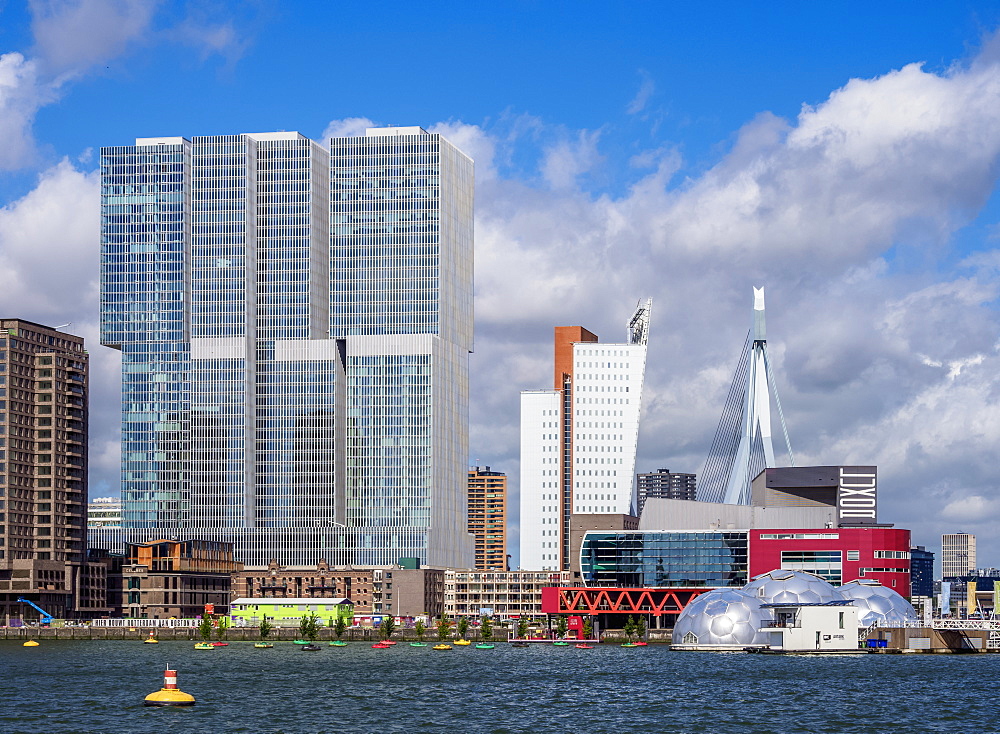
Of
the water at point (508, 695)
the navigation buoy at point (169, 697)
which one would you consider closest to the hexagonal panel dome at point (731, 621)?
the water at point (508, 695)

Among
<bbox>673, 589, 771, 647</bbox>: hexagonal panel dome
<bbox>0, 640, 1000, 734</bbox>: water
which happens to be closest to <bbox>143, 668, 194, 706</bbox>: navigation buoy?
<bbox>0, 640, 1000, 734</bbox>: water

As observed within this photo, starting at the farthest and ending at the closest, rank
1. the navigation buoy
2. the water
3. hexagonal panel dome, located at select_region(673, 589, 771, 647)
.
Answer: hexagonal panel dome, located at select_region(673, 589, 771, 647), the navigation buoy, the water

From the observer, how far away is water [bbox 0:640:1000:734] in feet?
348

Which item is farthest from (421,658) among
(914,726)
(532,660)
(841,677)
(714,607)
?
(914,726)

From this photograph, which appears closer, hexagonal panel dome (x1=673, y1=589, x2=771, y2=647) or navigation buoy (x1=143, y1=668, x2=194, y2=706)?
navigation buoy (x1=143, y1=668, x2=194, y2=706)

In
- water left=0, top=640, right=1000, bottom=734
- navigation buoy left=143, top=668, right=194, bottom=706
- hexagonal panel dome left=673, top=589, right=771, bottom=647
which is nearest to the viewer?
water left=0, top=640, right=1000, bottom=734

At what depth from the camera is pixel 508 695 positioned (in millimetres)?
130875

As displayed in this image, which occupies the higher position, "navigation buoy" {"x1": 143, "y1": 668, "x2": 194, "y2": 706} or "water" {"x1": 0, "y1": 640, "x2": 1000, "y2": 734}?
"navigation buoy" {"x1": 143, "y1": 668, "x2": 194, "y2": 706}

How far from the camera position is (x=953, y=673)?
518 feet

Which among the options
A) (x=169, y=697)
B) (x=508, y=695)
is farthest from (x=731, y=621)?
(x=169, y=697)

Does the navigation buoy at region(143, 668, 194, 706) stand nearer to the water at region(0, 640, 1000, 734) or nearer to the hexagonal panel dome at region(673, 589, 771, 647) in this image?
the water at region(0, 640, 1000, 734)

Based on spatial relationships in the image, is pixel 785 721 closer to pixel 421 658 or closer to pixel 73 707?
pixel 73 707

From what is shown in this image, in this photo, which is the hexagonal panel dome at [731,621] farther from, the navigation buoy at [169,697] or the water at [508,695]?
the navigation buoy at [169,697]

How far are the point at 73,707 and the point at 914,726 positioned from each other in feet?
187
